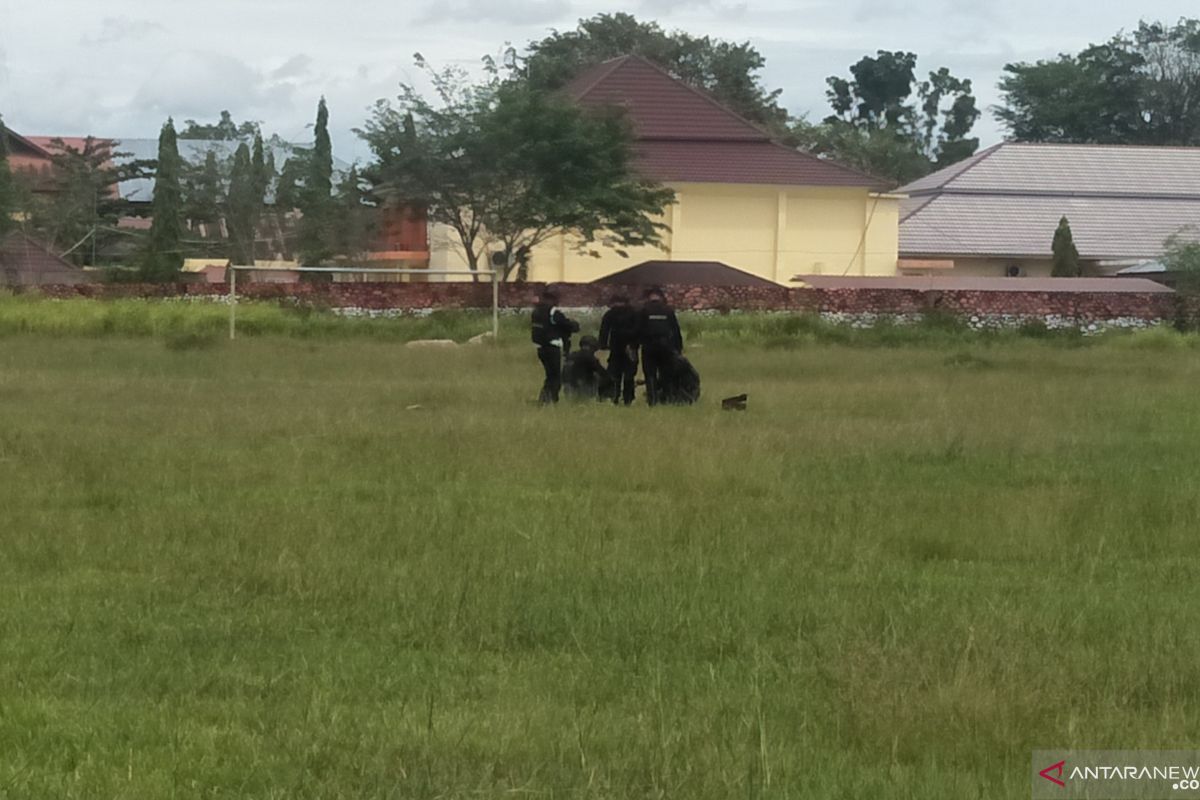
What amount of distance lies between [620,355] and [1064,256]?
133ft

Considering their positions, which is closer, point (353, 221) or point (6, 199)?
point (353, 221)

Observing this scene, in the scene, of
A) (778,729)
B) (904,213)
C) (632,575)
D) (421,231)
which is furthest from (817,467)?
(904,213)

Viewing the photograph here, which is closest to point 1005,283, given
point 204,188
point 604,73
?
point 604,73

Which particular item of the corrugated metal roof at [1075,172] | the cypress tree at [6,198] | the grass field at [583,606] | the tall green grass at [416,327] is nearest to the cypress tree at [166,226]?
the cypress tree at [6,198]

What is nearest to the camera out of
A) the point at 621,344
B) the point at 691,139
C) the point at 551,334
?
the point at 551,334

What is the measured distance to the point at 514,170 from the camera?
139 ft

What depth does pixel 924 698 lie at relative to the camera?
536cm

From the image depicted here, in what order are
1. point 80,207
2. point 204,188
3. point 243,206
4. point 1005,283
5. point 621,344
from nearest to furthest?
1. point 621,344
2. point 1005,283
3. point 243,206
4. point 204,188
5. point 80,207

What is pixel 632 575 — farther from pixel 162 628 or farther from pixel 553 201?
pixel 553 201

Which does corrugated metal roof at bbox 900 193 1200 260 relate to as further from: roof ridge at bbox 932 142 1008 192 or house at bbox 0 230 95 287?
house at bbox 0 230 95 287

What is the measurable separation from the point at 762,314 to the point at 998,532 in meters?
28.5

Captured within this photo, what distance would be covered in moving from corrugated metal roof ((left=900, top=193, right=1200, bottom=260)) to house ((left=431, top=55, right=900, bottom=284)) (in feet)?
17.3

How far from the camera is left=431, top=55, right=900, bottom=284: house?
169ft

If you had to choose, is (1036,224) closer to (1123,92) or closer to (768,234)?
(768,234)
